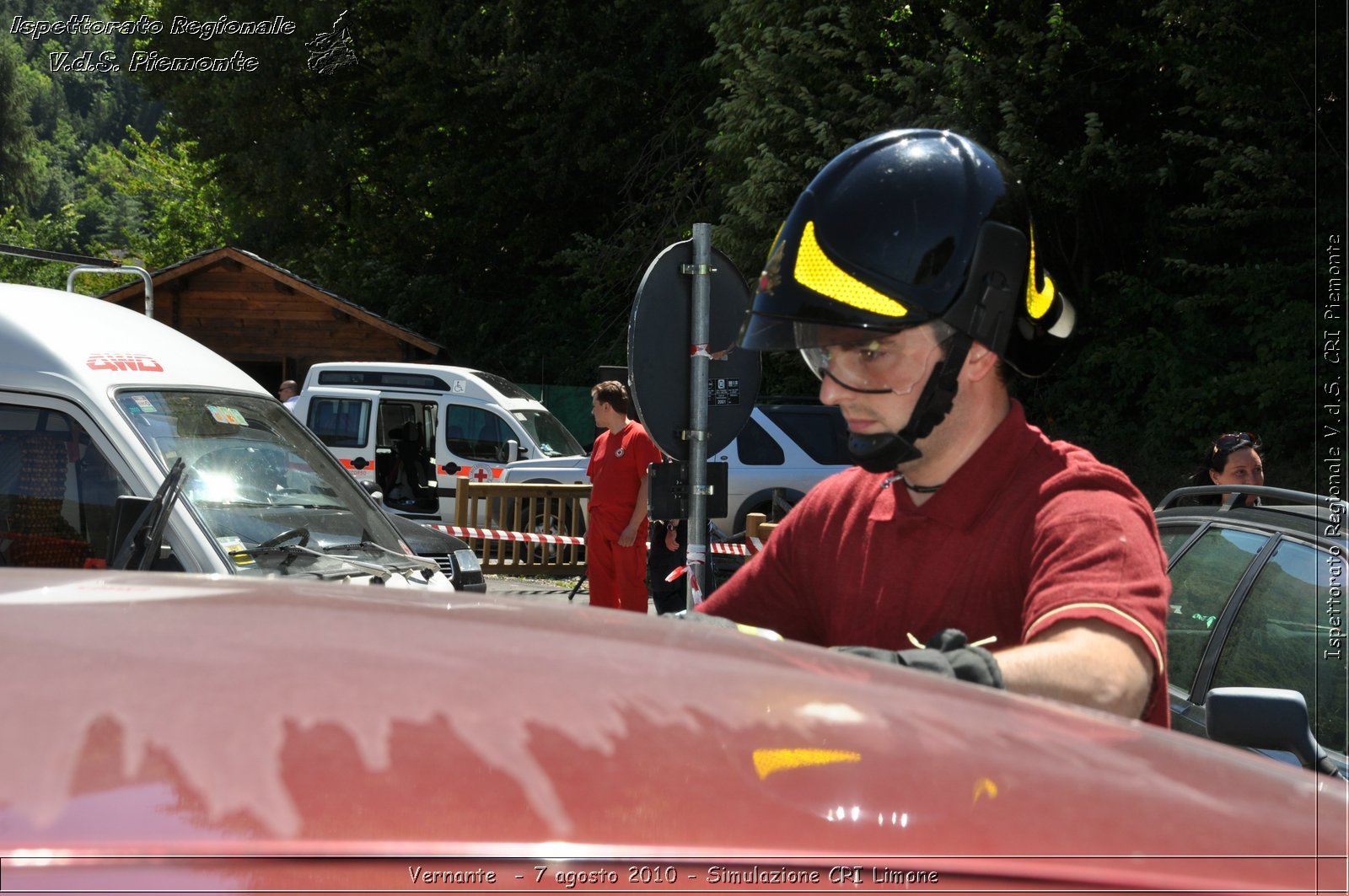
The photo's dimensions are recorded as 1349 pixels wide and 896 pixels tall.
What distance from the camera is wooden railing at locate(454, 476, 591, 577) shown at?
45.9 ft

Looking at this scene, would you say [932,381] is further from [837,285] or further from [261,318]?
[261,318]

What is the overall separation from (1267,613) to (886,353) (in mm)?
A: 2567

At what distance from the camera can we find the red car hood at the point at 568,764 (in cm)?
91

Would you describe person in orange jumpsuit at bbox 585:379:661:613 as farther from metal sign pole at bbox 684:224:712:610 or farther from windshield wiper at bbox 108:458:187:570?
windshield wiper at bbox 108:458:187:570

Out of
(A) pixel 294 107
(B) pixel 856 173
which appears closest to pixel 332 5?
(A) pixel 294 107

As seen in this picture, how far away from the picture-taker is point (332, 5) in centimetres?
2886

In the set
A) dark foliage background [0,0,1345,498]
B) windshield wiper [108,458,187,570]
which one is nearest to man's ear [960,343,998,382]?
windshield wiper [108,458,187,570]

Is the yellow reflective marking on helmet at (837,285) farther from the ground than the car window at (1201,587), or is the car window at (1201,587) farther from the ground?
the yellow reflective marking on helmet at (837,285)

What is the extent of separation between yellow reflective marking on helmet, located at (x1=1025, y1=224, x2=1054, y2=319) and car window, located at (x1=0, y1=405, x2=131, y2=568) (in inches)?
146

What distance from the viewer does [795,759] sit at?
1.03 m

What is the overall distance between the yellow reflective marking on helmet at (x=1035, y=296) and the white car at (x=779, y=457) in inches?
467

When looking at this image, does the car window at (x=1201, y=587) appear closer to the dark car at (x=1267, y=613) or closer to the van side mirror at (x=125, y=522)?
the dark car at (x=1267, y=613)

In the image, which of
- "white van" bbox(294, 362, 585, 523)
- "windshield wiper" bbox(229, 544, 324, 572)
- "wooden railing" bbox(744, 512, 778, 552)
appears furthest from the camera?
"white van" bbox(294, 362, 585, 523)

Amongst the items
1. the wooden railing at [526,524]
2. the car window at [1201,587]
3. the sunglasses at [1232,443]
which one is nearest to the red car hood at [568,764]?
the car window at [1201,587]
